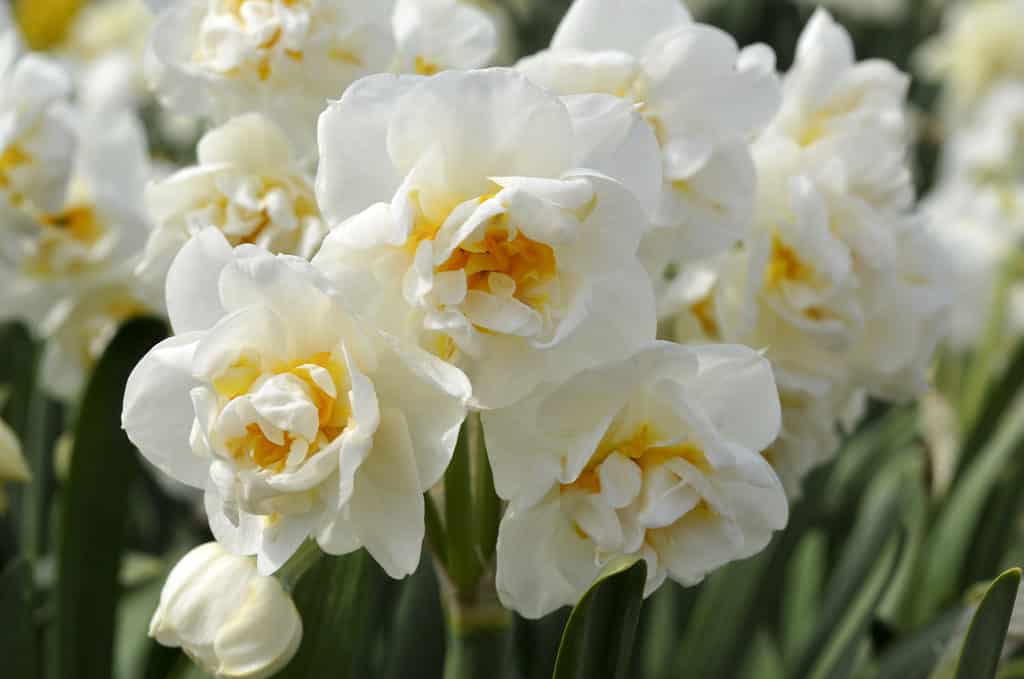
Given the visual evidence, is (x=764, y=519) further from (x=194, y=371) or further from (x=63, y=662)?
(x=63, y=662)

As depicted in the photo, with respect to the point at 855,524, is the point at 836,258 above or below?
above

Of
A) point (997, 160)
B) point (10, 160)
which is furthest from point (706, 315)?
point (997, 160)

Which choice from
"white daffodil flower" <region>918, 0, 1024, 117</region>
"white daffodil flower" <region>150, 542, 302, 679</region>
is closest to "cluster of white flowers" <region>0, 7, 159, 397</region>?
"white daffodil flower" <region>150, 542, 302, 679</region>

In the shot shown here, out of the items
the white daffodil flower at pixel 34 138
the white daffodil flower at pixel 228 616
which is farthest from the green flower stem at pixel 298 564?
the white daffodil flower at pixel 34 138

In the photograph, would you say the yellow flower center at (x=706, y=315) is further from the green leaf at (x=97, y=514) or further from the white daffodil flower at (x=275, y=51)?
the green leaf at (x=97, y=514)

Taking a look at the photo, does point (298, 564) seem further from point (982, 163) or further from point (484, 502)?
point (982, 163)

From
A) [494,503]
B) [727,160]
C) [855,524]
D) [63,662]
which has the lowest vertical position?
[855,524]

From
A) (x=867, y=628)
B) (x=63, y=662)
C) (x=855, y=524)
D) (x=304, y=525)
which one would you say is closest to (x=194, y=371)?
(x=304, y=525)
